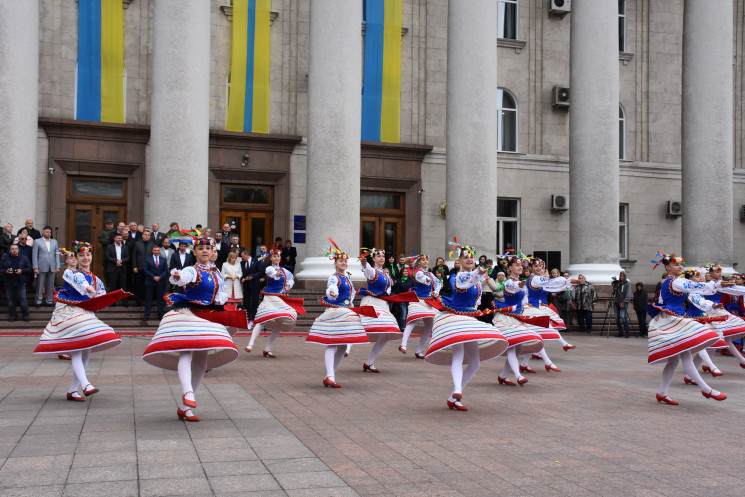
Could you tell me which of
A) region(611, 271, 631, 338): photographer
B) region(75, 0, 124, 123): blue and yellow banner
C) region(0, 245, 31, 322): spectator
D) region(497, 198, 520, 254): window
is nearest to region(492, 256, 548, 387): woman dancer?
region(611, 271, 631, 338): photographer

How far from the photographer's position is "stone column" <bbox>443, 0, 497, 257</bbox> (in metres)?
23.7

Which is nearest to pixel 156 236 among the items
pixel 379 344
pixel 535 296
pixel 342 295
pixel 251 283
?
pixel 251 283

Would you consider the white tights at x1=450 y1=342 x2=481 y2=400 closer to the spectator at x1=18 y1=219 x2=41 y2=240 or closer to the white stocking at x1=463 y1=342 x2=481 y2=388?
the white stocking at x1=463 y1=342 x2=481 y2=388

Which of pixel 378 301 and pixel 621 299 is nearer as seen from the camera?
pixel 378 301

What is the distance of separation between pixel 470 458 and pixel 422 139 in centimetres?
2360

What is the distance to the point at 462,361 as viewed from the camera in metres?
9.86

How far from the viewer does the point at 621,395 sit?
36.3ft

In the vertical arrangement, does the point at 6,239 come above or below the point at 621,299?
above

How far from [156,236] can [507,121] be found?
16.1 m

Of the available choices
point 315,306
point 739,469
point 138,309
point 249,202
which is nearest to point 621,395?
point 739,469

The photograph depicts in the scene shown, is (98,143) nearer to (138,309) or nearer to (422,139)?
(138,309)

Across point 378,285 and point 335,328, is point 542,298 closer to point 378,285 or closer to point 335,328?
point 378,285

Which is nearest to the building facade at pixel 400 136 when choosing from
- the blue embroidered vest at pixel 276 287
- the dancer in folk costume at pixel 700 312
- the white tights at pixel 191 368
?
the blue embroidered vest at pixel 276 287

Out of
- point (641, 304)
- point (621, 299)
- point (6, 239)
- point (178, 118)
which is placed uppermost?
point (178, 118)
